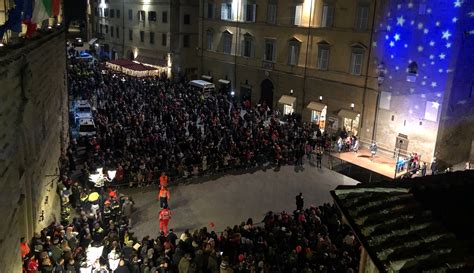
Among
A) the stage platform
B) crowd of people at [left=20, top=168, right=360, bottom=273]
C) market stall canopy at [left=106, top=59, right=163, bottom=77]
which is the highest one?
market stall canopy at [left=106, top=59, right=163, bottom=77]

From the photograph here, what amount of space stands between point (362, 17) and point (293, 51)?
20.7 feet

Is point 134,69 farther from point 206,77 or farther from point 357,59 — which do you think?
point 357,59

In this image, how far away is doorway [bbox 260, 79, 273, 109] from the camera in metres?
36.0

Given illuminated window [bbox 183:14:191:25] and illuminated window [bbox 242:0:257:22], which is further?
illuminated window [bbox 183:14:191:25]

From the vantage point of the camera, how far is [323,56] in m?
30.9

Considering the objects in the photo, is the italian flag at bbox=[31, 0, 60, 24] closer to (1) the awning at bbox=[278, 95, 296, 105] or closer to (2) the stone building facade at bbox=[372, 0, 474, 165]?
(2) the stone building facade at bbox=[372, 0, 474, 165]

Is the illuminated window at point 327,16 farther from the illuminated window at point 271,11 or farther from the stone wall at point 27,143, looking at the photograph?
the stone wall at point 27,143

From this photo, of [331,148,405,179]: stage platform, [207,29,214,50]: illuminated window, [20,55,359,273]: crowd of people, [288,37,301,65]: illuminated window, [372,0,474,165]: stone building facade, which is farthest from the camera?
[207,29,214,50]: illuminated window

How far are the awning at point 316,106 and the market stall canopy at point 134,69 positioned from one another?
56.4ft

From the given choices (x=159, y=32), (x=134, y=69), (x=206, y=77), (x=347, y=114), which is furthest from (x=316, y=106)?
(x=159, y=32)

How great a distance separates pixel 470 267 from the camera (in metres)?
4.74

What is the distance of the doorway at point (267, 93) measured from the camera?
35969mm

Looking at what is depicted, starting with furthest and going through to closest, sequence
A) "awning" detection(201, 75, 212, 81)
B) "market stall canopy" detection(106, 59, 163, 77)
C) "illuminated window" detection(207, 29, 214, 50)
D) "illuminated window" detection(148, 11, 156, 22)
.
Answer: "illuminated window" detection(148, 11, 156, 22) → "awning" detection(201, 75, 212, 81) → "market stall canopy" detection(106, 59, 163, 77) → "illuminated window" detection(207, 29, 214, 50)

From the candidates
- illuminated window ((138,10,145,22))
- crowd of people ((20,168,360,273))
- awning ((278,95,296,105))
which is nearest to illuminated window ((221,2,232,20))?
awning ((278,95,296,105))
